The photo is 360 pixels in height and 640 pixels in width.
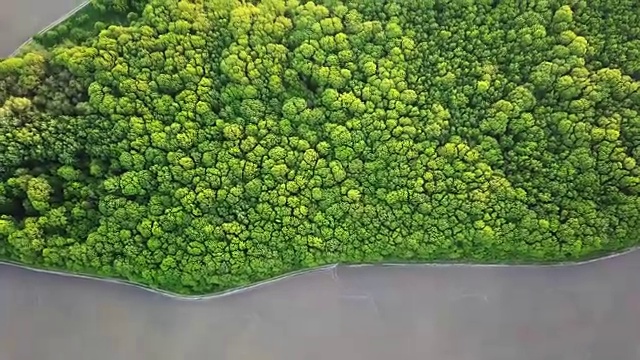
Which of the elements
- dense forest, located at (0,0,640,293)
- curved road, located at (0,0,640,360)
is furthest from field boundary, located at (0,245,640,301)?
dense forest, located at (0,0,640,293)

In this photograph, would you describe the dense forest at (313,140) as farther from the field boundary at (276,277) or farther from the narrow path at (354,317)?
the narrow path at (354,317)

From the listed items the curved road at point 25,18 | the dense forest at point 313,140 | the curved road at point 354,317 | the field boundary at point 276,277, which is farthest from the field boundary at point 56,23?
the curved road at point 354,317

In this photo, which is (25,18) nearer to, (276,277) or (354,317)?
(276,277)

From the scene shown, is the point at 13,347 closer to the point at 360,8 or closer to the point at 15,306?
the point at 15,306

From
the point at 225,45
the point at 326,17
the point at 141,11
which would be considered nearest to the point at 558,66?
the point at 326,17

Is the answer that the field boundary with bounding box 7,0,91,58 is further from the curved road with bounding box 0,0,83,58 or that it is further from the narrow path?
the narrow path

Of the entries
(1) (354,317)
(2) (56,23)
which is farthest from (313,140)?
(2) (56,23)
